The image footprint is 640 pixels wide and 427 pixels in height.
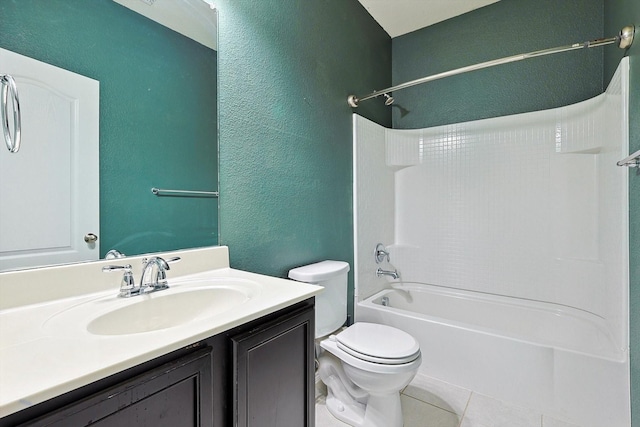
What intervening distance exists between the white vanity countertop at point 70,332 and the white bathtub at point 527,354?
127cm

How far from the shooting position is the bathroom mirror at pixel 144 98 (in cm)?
90

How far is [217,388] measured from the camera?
73 centimetres

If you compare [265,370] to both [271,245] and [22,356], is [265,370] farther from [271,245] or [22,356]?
[271,245]

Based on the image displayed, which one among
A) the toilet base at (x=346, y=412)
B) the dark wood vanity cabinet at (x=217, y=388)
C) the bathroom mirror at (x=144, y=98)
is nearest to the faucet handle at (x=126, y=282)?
the bathroom mirror at (x=144, y=98)

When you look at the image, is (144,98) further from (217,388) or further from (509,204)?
(509,204)

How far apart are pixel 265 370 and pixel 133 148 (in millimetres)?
888

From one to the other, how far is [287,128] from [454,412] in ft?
5.98

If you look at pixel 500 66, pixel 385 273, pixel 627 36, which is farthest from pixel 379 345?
pixel 500 66

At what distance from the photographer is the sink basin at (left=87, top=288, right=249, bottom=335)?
0.82m

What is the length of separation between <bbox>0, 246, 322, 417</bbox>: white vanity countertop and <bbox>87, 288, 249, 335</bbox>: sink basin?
4 cm

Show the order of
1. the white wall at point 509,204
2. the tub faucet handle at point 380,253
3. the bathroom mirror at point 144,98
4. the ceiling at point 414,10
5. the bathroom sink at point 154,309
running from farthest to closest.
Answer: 1. the tub faucet handle at point 380,253
2. the ceiling at point 414,10
3. the white wall at point 509,204
4. the bathroom mirror at point 144,98
5. the bathroom sink at point 154,309

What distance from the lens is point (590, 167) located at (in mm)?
2041

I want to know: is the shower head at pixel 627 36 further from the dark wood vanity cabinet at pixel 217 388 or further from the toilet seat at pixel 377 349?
the dark wood vanity cabinet at pixel 217 388

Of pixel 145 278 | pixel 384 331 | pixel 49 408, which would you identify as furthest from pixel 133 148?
pixel 384 331
